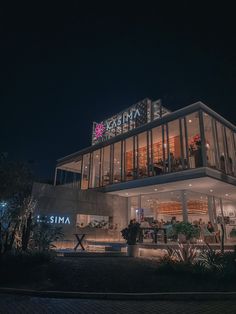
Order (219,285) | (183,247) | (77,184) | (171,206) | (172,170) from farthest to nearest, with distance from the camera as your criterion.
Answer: (77,184)
(171,206)
(172,170)
(183,247)
(219,285)

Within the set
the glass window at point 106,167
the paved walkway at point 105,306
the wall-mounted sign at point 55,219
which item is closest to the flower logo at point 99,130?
the glass window at point 106,167

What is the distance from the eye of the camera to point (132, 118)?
2519 cm

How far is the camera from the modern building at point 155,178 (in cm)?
1605

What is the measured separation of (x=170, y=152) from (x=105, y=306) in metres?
14.7

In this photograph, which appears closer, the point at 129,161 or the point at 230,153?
the point at 230,153

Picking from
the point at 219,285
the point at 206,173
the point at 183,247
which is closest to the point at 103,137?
the point at 206,173

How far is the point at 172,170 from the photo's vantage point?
16.6m

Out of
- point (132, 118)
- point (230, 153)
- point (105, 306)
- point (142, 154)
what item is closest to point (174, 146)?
point (142, 154)

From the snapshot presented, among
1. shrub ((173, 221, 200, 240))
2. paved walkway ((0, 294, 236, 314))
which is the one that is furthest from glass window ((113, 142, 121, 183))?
paved walkway ((0, 294, 236, 314))

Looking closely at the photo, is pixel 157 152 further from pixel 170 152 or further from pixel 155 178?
pixel 155 178

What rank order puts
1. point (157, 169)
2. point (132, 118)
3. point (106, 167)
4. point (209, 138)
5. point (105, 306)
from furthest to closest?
point (132, 118) < point (106, 167) < point (209, 138) < point (157, 169) < point (105, 306)

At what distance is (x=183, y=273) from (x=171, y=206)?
43.1 feet

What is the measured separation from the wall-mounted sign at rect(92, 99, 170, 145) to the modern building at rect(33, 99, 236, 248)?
0.35 ft

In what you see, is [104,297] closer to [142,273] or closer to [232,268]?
[142,273]
